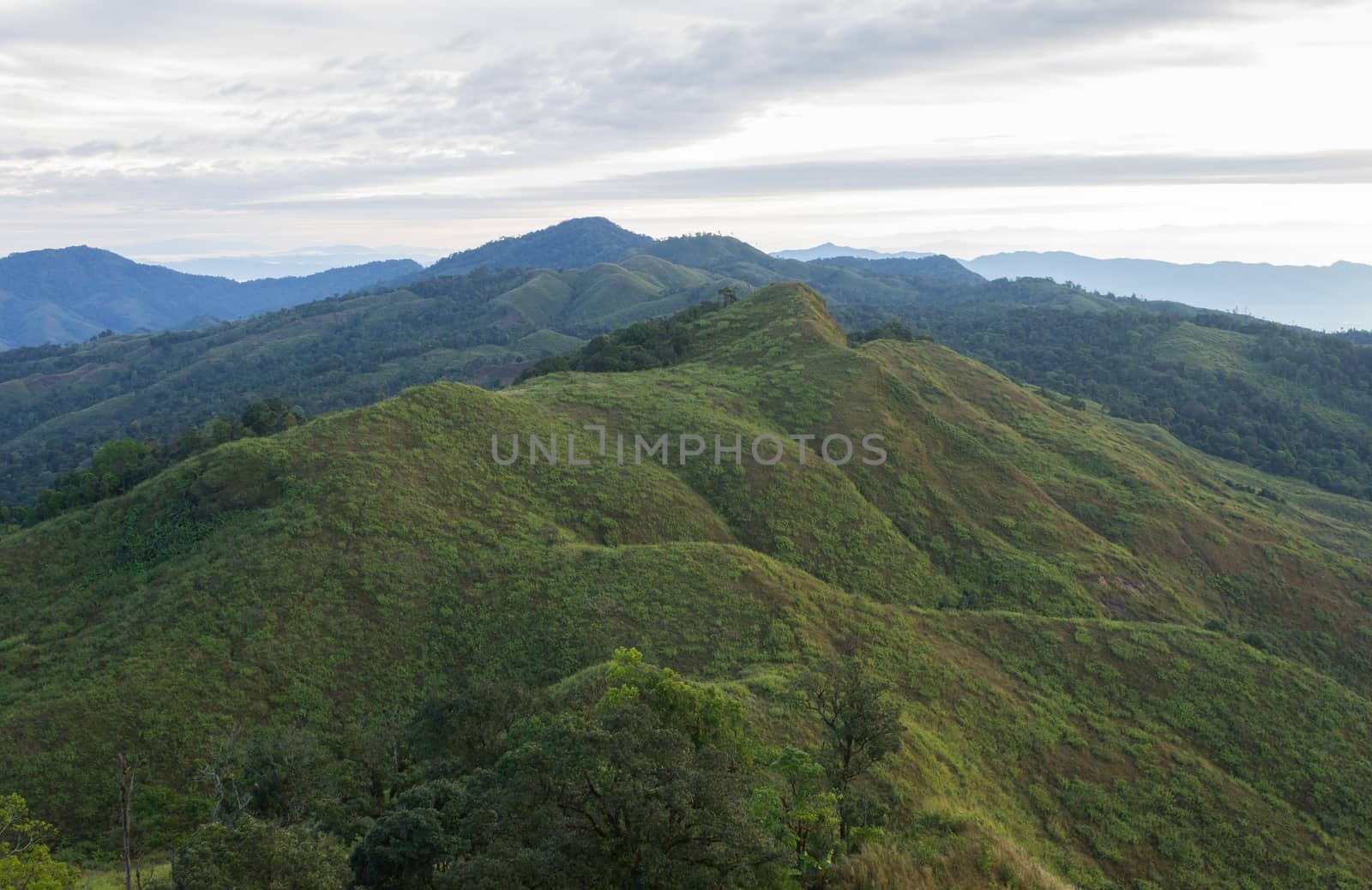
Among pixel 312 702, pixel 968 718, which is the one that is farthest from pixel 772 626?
pixel 312 702

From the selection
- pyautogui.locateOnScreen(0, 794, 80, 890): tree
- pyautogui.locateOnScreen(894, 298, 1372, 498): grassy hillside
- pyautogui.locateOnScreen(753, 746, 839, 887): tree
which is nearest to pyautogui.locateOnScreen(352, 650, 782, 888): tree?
pyautogui.locateOnScreen(753, 746, 839, 887): tree

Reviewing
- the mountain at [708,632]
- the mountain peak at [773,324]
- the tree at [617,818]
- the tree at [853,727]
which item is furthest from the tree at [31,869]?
the mountain peak at [773,324]

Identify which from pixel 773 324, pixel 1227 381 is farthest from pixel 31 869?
pixel 1227 381

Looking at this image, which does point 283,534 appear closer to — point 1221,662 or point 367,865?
point 367,865

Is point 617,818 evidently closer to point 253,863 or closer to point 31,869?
point 253,863

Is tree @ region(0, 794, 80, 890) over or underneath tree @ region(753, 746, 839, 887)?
underneath

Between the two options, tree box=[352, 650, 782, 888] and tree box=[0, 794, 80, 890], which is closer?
tree box=[352, 650, 782, 888]

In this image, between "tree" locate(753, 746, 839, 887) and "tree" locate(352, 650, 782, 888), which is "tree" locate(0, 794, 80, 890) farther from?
"tree" locate(753, 746, 839, 887)

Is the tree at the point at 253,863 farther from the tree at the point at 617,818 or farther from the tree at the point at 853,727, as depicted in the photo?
the tree at the point at 853,727
